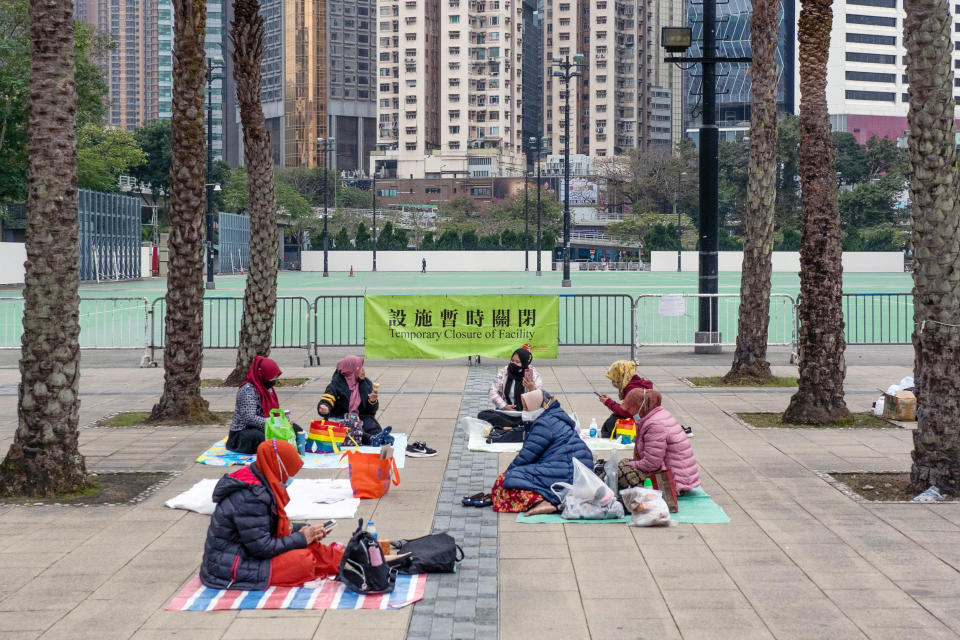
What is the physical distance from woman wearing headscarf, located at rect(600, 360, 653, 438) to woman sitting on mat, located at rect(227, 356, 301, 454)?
3300 mm

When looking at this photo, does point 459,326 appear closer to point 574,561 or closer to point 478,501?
point 478,501

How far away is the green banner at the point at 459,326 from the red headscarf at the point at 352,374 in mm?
7919

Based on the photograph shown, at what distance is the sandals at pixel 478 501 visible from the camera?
912 cm

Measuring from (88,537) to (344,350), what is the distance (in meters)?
14.1

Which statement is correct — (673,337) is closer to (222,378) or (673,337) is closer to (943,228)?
(222,378)

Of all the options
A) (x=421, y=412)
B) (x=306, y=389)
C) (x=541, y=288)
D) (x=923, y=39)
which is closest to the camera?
(x=923, y=39)

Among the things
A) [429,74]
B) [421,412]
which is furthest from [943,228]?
[429,74]

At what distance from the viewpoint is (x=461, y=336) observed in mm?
19906

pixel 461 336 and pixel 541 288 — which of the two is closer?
pixel 461 336

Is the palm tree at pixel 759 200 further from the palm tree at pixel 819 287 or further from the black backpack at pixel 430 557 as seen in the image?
the black backpack at pixel 430 557

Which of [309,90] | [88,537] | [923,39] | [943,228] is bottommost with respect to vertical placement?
[88,537]

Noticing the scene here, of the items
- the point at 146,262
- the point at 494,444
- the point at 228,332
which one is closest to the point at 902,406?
the point at 494,444

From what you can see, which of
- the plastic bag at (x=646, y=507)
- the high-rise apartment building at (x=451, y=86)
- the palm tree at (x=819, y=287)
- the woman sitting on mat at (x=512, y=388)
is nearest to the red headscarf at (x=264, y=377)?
the woman sitting on mat at (x=512, y=388)

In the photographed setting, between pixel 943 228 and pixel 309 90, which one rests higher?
pixel 309 90
